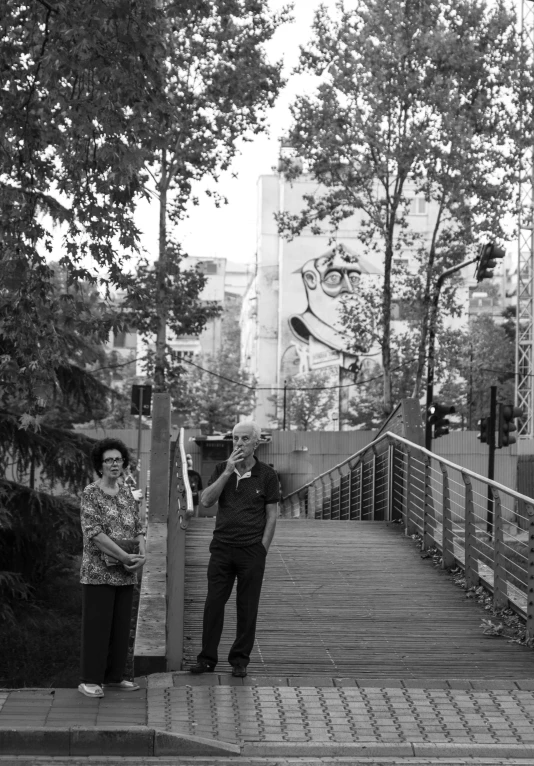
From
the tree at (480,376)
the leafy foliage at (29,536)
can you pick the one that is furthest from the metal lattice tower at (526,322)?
the leafy foliage at (29,536)

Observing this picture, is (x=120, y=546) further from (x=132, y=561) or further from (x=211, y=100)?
(x=211, y=100)

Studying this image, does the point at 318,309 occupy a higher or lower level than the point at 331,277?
lower

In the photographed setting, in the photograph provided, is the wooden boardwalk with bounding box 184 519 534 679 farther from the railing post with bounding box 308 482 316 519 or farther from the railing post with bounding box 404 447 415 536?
the railing post with bounding box 308 482 316 519

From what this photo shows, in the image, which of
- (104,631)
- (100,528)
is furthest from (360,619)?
(100,528)

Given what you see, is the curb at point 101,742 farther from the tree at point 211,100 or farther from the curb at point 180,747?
the tree at point 211,100

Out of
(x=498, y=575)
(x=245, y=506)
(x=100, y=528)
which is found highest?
(x=245, y=506)

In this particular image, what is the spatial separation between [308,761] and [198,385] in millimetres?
64608

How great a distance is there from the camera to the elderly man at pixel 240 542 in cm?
838

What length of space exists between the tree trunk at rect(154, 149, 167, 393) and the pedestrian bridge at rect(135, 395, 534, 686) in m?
17.0

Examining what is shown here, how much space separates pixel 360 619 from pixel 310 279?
7910cm

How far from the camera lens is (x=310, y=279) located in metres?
88.9

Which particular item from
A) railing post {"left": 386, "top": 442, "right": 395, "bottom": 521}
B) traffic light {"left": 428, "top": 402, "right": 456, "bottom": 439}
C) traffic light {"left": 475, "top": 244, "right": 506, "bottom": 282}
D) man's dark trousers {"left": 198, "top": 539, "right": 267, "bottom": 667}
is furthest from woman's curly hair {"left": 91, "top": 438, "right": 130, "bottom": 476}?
traffic light {"left": 475, "top": 244, "right": 506, "bottom": 282}

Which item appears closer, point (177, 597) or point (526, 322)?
point (177, 597)

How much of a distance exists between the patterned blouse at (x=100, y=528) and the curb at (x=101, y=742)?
123 cm
